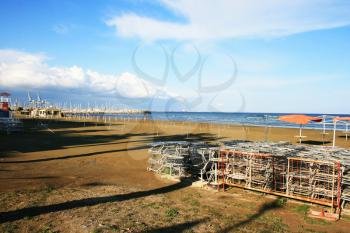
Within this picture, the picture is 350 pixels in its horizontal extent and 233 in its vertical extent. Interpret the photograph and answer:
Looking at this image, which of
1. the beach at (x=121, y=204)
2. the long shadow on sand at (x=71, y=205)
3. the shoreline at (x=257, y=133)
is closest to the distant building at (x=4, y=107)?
the shoreline at (x=257, y=133)

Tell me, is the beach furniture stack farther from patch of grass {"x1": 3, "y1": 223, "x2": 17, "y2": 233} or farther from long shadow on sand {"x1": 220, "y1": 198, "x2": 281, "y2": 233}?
patch of grass {"x1": 3, "y1": 223, "x2": 17, "y2": 233}

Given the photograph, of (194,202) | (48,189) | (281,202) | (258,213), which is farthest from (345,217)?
(48,189)

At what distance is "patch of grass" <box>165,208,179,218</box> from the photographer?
337 inches

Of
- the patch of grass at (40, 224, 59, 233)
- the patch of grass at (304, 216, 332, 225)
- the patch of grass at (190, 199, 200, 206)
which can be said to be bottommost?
the patch of grass at (304, 216, 332, 225)

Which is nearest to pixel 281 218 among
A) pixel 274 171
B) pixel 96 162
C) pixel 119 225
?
pixel 274 171

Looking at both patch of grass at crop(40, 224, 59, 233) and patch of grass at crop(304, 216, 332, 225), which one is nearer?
patch of grass at crop(40, 224, 59, 233)

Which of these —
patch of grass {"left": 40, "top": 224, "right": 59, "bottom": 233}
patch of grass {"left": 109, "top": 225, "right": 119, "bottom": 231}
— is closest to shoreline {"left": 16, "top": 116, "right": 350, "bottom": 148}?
patch of grass {"left": 109, "top": 225, "right": 119, "bottom": 231}

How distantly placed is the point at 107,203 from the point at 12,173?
6.80 metres

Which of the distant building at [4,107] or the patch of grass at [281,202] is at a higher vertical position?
the distant building at [4,107]

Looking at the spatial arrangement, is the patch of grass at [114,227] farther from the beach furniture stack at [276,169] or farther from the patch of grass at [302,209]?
the patch of grass at [302,209]

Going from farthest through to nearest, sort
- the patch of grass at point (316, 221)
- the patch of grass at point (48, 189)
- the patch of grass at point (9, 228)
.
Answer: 1. the patch of grass at point (48, 189)
2. the patch of grass at point (316, 221)
3. the patch of grass at point (9, 228)

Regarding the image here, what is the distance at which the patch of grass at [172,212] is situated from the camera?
Answer: 8.57 meters

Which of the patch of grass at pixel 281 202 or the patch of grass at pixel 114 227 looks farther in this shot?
the patch of grass at pixel 281 202

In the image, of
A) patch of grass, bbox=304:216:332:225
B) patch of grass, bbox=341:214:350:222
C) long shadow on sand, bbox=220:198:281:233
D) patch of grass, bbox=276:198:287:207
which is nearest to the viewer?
long shadow on sand, bbox=220:198:281:233
